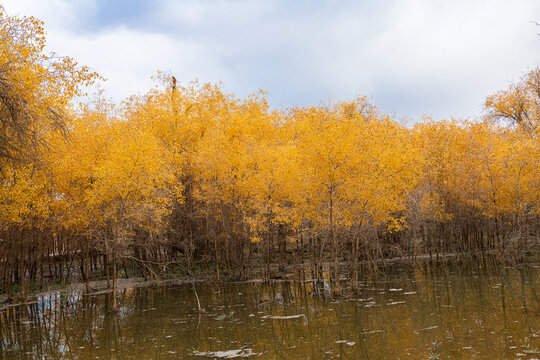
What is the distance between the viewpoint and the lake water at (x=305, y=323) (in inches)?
392

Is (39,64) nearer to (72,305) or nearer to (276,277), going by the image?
(72,305)

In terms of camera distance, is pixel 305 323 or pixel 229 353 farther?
pixel 305 323

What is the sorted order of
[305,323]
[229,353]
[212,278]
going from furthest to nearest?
[212,278]
[305,323]
[229,353]

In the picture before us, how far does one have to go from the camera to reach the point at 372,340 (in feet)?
34.6

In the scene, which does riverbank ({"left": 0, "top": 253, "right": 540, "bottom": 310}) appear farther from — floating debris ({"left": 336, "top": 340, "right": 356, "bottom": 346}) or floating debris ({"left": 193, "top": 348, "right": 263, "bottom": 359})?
floating debris ({"left": 193, "top": 348, "right": 263, "bottom": 359})

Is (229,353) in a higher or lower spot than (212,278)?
lower

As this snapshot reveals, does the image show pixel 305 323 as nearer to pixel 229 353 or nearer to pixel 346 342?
pixel 346 342

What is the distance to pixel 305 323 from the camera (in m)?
13.2

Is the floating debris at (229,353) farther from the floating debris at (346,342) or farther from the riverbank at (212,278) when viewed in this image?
the riverbank at (212,278)

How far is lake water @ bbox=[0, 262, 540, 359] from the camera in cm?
995

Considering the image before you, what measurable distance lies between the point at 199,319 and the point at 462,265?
17.0 m

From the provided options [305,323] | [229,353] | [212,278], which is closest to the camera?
[229,353]

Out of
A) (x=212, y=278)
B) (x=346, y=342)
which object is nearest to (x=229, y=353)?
(x=346, y=342)

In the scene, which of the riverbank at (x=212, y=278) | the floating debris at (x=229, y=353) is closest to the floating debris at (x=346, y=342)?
the floating debris at (x=229, y=353)
